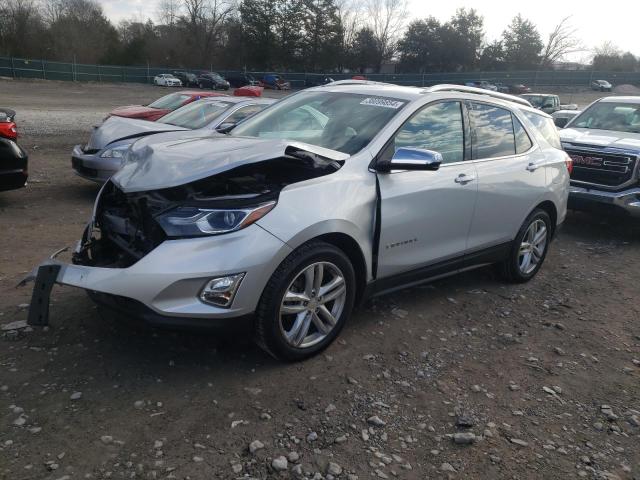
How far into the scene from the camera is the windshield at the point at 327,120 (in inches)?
157

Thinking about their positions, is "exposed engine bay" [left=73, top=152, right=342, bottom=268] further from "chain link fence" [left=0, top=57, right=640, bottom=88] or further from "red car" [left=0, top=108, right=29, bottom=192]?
"chain link fence" [left=0, top=57, right=640, bottom=88]

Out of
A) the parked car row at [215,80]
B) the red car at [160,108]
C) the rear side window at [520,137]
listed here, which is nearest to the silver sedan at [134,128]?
the red car at [160,108]

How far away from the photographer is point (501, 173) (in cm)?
473

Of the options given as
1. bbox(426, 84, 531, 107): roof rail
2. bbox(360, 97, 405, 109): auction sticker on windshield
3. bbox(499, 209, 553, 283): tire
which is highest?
bbox(426, 84, 531, 107): roof rail

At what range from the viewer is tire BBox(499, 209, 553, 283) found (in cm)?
520

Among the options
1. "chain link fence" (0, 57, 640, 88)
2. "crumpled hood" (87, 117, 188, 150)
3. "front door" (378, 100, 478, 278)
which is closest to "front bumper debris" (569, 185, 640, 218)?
"front door" (378, 100, 478, 278)

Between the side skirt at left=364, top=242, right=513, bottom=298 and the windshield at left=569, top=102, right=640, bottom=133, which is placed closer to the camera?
the side skirt at left=364, top=242, right=513, bottom=298

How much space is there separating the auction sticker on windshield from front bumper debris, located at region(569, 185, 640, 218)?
14.7 ft

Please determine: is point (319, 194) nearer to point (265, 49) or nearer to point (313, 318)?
point (313, 318)

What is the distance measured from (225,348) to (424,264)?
162cm

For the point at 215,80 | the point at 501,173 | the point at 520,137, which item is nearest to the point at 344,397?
the point at 501,173

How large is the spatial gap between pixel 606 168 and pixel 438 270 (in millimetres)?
4505

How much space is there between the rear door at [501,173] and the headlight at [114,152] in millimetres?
4691

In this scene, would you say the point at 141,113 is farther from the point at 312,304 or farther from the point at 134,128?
the point at 312,304
